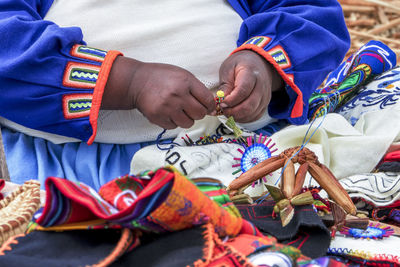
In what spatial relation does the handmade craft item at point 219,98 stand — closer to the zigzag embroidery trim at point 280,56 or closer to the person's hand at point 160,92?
the person's hand at point 160,92

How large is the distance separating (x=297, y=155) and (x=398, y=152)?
0.36 metres

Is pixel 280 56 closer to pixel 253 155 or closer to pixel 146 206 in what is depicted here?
pixel 253 155

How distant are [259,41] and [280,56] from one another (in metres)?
0.06

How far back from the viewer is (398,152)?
97 centimetres

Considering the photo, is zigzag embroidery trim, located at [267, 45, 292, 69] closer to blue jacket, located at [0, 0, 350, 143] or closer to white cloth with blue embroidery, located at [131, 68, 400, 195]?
blue jacket, located at [0, 0, 350, 143]

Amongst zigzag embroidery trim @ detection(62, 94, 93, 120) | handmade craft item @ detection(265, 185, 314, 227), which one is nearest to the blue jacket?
zigzag embroidery trim @ detection(62, 94, 93, 120)

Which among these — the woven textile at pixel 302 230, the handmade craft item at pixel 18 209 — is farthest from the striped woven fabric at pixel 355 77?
the handmade craft item at pixel 18 209

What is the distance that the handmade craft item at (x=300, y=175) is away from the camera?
688 millimetres

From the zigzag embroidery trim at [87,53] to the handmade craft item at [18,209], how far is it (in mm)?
308

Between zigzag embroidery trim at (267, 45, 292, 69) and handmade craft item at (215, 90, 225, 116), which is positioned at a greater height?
zigzag embroidery trim at (267, 45, 292, 69)

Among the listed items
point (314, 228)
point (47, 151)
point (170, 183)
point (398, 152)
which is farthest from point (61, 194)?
point (398, 152)

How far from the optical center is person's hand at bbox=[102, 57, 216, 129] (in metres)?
0.82

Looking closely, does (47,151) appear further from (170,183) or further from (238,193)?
(170,183)

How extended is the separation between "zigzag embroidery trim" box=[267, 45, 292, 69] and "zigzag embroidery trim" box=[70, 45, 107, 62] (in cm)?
36
